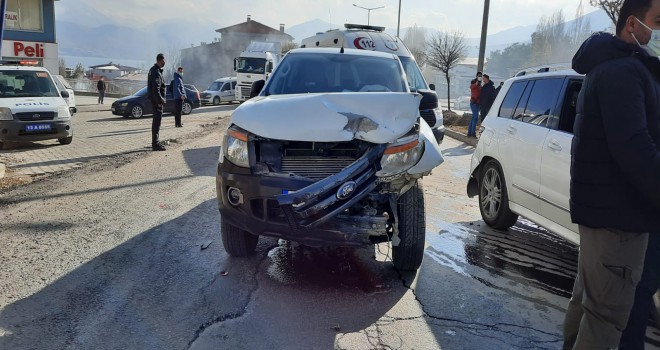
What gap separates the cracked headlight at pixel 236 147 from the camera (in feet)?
12.5

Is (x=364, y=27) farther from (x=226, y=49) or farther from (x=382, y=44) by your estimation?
(x=226, y=49)

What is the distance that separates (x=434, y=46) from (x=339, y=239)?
26.3m

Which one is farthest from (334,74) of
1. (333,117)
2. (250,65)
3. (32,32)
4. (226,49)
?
(226,49)

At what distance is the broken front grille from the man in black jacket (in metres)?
7.82

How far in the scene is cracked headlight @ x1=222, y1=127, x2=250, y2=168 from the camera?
3.79 meters

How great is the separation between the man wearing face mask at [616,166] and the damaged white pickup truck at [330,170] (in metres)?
1.60

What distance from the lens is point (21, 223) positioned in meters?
5.37

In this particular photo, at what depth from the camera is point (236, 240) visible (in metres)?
4.38

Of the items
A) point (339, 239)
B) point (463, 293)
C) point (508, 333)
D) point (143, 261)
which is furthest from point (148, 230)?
point (508, 333)

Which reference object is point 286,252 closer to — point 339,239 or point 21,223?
point 339,239

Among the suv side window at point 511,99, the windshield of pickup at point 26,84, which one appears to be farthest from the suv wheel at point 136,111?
the suv side window at point 511,99

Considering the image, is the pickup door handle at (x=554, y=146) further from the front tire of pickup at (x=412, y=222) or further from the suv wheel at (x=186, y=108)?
the suv wheel at (x=186, y=108)

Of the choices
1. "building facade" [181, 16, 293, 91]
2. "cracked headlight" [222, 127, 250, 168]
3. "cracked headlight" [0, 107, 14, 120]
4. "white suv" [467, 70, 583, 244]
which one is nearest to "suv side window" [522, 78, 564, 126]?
"white suv" [467, 70, 583, 244]

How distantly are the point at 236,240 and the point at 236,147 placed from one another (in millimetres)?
961
